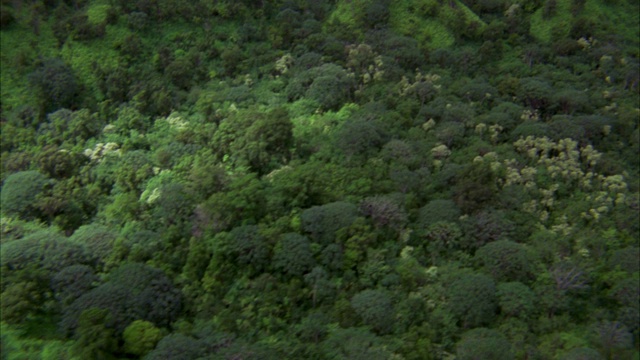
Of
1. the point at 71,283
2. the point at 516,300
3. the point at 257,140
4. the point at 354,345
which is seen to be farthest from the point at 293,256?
the point at 516,300

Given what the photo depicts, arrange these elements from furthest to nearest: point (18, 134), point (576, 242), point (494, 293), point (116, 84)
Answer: point (116, 84) < point (18, 134) < point (576, 242) < point (494, 293)

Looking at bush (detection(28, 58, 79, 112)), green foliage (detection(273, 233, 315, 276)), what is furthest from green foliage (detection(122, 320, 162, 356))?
bush (detection(28, 58, 79, 112))

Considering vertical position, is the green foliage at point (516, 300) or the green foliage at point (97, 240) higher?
the green foliage at point (97, 240)

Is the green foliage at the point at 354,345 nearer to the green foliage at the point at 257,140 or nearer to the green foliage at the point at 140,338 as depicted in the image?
the green foliage at the point at 140,338

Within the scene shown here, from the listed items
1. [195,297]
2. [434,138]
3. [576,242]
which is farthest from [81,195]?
[576,242]

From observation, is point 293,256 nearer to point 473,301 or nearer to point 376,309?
point 376,309

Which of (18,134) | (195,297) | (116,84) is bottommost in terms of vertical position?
(195,297)

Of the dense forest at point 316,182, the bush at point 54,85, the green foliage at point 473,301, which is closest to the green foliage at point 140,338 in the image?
the dense forest at point 316,182

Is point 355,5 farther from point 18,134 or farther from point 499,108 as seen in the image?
point 18,134

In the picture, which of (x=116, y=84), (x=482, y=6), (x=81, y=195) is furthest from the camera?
(x=482, y=6)
